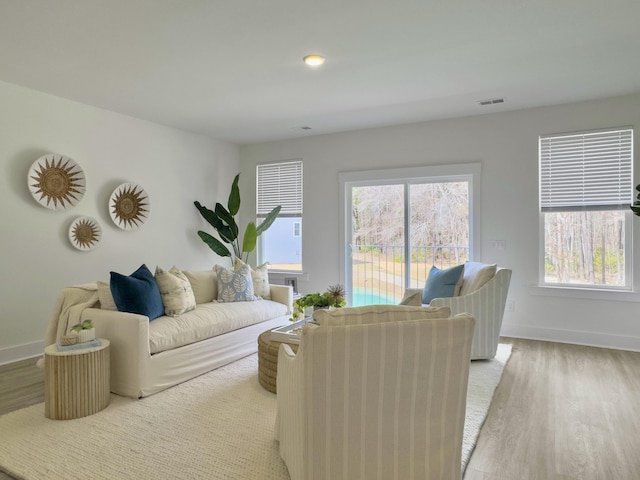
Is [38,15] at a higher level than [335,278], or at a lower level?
higher

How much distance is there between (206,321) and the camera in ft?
11.5

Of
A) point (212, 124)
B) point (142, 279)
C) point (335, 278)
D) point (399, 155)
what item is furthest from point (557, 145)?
point (142, 279)

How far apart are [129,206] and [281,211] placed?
2099 millimetres

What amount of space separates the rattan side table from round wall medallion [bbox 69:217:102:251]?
1875 mm

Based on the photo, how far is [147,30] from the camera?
274 cm

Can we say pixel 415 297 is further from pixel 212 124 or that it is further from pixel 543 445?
pixel 212 124

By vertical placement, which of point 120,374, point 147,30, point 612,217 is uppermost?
point 147,30

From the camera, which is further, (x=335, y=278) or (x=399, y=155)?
(x=335, y=278)

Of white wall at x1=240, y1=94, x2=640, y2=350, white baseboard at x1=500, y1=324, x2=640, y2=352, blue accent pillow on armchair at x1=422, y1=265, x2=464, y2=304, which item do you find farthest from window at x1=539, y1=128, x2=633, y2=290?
blue accent pillow on armchair at x1=422, y1=265, x2=464, y2=304

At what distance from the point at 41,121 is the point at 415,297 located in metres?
3.89

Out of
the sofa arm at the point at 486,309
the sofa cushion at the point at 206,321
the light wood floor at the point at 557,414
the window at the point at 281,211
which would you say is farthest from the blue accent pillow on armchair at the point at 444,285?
the window at the point at 281,211

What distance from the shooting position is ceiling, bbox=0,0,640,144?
251 cm

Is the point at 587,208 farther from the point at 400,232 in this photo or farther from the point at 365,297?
the point at 365,297

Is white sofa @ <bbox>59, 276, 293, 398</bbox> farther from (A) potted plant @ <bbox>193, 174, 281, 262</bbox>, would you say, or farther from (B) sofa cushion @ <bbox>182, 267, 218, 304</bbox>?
(A) potted plant @ <bbox>193, 174, 281, 262</bbox>
